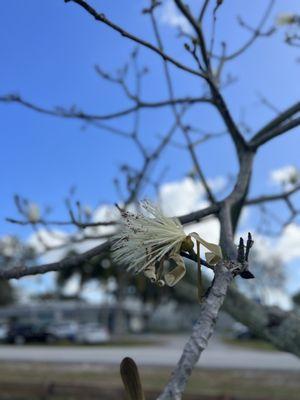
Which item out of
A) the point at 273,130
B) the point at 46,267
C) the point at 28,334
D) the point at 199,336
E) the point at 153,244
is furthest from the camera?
the point at 28,334

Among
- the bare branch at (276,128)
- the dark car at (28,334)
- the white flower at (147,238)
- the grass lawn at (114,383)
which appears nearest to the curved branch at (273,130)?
the bare branch at (276,128)

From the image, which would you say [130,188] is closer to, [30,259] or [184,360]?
[30,259]

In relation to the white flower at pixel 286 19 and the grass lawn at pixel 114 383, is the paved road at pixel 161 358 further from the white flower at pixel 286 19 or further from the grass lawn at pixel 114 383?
the white flower at pixel 286 19

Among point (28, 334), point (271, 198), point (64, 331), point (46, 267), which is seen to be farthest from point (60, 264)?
point (64, 331)

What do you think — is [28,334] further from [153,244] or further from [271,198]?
[153,244]

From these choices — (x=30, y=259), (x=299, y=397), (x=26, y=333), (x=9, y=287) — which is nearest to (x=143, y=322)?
(x=9, y=287)

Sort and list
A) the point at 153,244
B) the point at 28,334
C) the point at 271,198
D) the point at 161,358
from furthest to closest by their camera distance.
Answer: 1. the point at 28,334
2. the point at 161,358
3. the point at 271,198
4. the point at 153,244

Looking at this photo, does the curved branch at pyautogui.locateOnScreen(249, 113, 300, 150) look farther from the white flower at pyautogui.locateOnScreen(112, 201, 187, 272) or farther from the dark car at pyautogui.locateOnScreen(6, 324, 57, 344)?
the dark car at pyautogui.locateOnScreen(6, 324, 57, 344)
